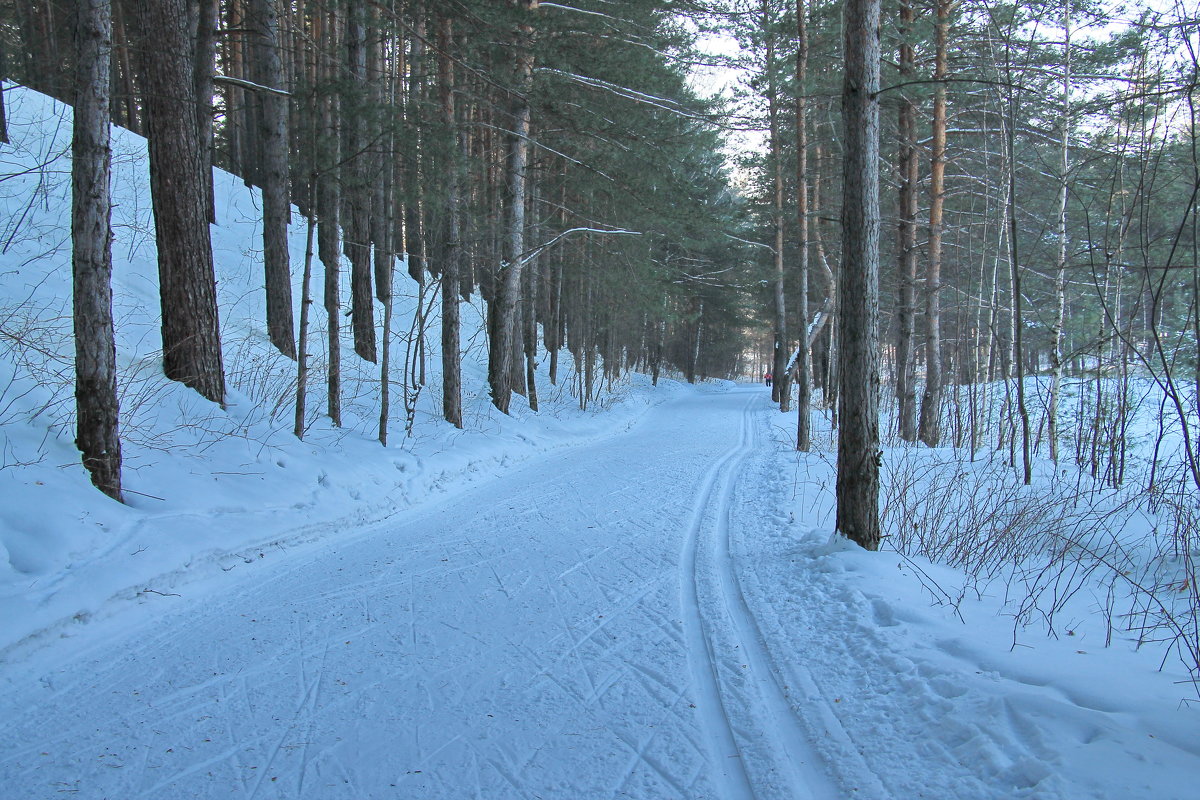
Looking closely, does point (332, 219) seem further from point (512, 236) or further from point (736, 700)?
point (736, 700)

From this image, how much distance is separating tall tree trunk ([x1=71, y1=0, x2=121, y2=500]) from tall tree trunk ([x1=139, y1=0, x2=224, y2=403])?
217 centimetres

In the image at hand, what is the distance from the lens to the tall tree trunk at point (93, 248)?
4902 millimetres

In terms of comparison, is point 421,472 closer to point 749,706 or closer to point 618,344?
point 749,706

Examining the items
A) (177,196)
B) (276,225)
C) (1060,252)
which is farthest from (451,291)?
(1060,252)

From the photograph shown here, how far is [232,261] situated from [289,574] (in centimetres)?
1352

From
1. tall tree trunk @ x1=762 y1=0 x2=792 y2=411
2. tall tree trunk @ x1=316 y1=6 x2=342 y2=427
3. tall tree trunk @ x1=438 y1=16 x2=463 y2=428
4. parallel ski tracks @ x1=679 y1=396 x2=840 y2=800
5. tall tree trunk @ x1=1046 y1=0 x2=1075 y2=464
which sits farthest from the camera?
tall tree trunk @ x1=762 y1=0 x2=792 y2=411

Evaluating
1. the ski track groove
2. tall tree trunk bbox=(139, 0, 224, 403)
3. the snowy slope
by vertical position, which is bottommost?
the ski track groove

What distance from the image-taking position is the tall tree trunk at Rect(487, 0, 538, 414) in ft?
36.7

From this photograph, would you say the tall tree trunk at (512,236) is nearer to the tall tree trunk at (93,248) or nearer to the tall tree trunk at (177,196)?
the tall tree trunk at (177,196)

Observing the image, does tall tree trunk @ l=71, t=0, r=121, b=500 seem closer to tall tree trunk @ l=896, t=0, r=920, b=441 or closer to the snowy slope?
the snowy slope

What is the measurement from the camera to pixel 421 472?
8.70m

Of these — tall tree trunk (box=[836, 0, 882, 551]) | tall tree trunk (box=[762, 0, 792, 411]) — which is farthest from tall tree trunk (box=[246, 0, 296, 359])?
tall tree trunk (box=[836, 0, 882, 551])

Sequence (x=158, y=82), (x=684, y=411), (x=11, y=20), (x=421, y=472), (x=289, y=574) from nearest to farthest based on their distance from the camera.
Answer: (x=289, y=574), (x=158, y=82), (x=421, y=472), (x=11, y=20), (x=684, y=411)

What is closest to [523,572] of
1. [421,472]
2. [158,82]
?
[421,472]
